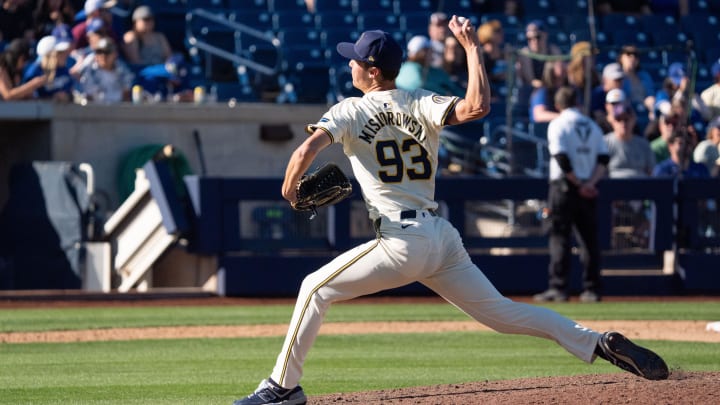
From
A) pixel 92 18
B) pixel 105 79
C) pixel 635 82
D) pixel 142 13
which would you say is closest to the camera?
pixel 105 79

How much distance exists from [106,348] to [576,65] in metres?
8.61

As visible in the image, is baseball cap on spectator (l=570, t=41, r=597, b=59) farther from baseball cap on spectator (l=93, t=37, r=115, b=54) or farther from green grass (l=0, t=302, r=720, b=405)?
baseball cap on spectator (l=93, t=37, r=115, b=54)

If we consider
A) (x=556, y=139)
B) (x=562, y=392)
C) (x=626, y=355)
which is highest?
(x=556, y=139)

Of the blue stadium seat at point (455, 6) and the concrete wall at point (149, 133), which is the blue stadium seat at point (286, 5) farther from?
the concrete wall at point (149, 133)

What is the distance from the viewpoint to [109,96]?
16594 mm

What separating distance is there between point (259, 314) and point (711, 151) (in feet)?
21.2

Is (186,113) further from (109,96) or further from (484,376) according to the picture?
(484,376)

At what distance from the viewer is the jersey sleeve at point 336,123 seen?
6.17 meters

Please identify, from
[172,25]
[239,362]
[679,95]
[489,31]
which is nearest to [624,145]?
[679,95]

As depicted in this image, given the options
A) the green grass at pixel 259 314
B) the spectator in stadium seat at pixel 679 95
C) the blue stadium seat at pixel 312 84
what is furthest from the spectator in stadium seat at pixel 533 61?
the green grass at pixel 259 314

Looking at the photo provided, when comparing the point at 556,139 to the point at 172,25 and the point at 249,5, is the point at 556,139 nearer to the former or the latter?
the point at 172,25

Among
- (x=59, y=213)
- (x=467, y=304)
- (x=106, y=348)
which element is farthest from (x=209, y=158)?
(x=467, y=304)

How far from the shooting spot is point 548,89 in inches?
655

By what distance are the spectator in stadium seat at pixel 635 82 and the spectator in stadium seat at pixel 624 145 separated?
7.02 feet
